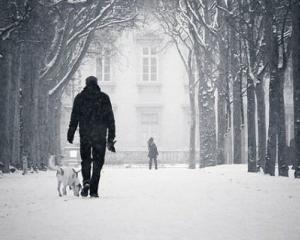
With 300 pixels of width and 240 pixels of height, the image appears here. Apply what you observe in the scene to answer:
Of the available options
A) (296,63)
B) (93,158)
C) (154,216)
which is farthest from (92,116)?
(296,63)

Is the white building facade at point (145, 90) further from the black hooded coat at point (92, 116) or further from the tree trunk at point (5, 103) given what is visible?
the black hooded coat at point (92, 116)

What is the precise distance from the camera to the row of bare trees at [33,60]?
1803cm

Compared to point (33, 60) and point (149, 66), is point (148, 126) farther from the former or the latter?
point (33, 60)

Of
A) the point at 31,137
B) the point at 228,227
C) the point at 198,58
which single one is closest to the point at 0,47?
the point at 31,137

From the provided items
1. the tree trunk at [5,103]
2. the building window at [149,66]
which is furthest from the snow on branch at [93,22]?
the building window at [149,66]

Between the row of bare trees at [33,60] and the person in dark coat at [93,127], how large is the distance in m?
8.65

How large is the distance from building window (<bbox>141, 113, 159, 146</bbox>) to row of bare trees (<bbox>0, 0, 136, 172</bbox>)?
17459mm

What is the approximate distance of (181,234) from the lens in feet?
17.6

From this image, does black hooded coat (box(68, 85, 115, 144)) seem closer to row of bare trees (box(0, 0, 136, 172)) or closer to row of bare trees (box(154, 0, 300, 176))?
row of bare trees (box(154, 0, 300, 176))

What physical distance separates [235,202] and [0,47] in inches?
430

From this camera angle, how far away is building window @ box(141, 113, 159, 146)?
4409 cm

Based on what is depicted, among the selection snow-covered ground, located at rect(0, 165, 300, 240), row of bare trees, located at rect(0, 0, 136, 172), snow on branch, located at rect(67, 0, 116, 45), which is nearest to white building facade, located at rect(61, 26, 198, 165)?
row of bare trees, located at rect(0, 0, 136, 172)

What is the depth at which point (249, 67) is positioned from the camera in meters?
17.4

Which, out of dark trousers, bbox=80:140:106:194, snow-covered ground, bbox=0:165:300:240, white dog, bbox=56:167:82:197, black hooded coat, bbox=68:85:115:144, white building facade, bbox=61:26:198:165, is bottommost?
snow-covered ground, bbox=0:165:300:240
